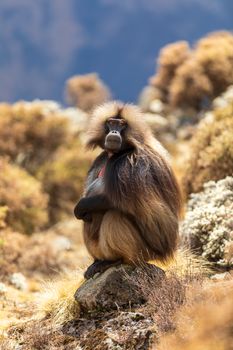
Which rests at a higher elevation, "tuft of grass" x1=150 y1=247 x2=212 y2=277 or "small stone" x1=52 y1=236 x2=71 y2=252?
"small stone" x1=52 y1=236 x2=71 y2=252

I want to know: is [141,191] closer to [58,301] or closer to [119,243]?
[119,243]

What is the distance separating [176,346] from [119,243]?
2155 millimetres

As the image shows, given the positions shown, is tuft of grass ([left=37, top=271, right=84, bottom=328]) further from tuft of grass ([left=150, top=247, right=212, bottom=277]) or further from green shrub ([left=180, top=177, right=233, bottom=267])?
green shrub ([left=180, top=177, right=233, bottom=267])

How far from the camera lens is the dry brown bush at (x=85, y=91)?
32094 millimetres

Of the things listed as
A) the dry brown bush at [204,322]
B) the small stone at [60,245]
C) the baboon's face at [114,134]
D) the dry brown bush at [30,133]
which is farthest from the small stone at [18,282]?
the dry brown bush at [30,133]

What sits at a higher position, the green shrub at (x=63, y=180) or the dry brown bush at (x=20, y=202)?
the green shrub at (x=63, y=180)

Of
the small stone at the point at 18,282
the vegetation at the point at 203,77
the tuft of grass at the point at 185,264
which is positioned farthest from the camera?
the vegetation at the point at 203,77

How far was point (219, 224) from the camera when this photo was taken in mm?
7668

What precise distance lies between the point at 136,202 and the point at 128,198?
0.28ft

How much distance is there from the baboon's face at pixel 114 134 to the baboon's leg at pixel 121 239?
61cm

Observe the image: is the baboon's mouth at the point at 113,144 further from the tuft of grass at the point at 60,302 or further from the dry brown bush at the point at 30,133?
the dry brown bush at the point at 30,133

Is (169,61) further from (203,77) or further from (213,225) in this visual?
(213,225)

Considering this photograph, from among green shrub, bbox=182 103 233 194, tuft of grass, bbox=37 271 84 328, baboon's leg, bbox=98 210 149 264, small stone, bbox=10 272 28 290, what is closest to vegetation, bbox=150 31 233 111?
green shrub, bbox=182 103 233 194

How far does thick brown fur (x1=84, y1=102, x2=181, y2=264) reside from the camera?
225 inches
